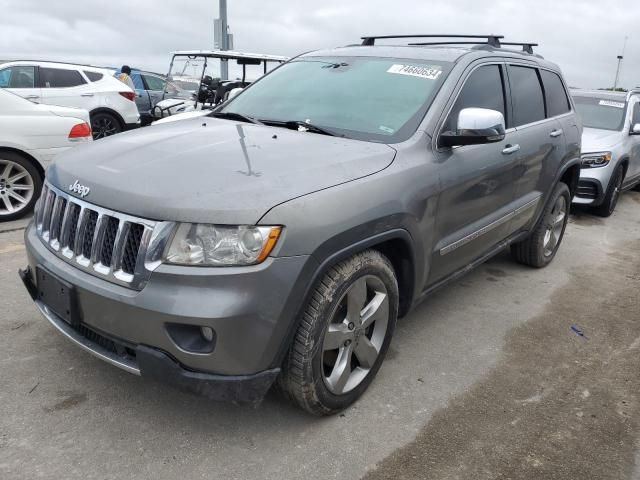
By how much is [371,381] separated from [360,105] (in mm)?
1551

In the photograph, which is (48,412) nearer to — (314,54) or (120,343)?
(120,343)

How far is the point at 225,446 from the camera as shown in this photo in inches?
99.7

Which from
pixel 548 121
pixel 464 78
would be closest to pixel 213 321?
pixel 464 78

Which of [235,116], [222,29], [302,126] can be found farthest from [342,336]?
[222,29]

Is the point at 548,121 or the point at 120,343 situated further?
the point at 548,121

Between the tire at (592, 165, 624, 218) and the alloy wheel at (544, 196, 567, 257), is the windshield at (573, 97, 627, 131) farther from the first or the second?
the alloy wheel at (544, 196, 567, 257)

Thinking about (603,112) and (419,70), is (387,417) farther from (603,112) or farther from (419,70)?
(603,112)

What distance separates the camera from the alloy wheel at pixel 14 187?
5.69 metres

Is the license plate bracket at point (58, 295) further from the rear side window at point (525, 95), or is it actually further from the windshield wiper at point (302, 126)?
the rear side window at point (525, 95)

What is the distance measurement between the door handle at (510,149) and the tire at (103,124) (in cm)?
881

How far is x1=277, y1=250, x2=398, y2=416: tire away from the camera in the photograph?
2.42 meters

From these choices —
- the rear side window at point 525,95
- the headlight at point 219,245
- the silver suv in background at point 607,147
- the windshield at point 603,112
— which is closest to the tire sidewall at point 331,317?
the headlight at point 219,245

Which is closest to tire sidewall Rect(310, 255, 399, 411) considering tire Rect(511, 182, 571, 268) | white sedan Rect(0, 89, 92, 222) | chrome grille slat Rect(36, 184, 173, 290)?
chrome grille slat Rect(36, 184, 173, 290)

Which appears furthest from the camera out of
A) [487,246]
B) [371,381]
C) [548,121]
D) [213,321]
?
[548,121]
